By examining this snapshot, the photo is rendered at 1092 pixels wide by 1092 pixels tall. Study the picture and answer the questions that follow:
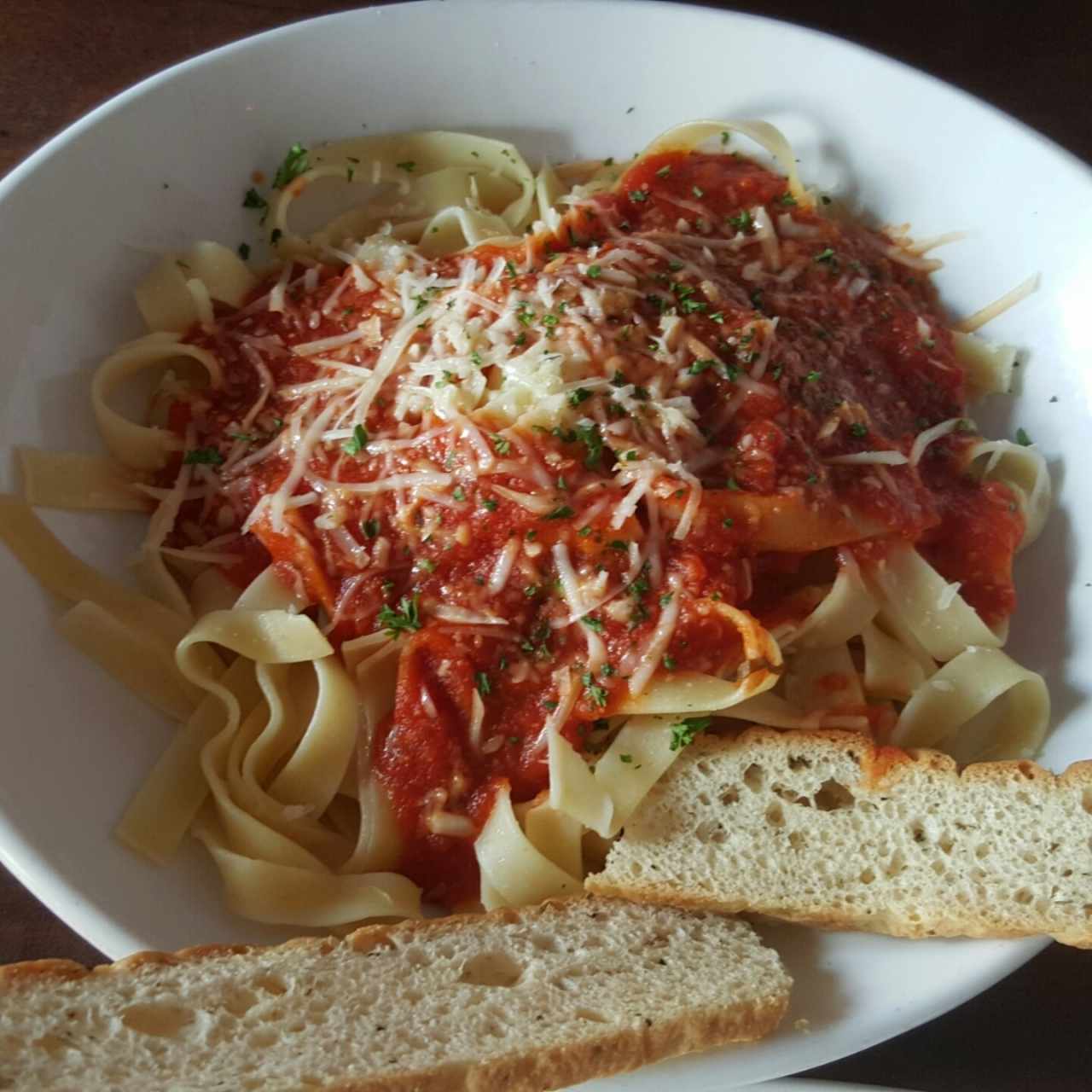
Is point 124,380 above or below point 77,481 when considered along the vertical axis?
above

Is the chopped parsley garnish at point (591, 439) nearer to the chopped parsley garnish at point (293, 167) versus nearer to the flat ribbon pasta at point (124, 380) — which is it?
the flat ribbon pasta at point (124, 380)

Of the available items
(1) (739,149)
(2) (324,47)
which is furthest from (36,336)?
(1) (739,149)

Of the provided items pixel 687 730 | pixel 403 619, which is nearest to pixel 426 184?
pixel 403 619

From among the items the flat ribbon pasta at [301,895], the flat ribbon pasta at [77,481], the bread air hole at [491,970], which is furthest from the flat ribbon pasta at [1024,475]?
the flat ribbon pasta at [77,481]

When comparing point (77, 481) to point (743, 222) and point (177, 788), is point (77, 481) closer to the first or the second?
point (177, 788)

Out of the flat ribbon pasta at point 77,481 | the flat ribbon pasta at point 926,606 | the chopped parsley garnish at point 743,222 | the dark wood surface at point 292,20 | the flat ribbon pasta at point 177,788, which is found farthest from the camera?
the dark wood surface at point 292,20
